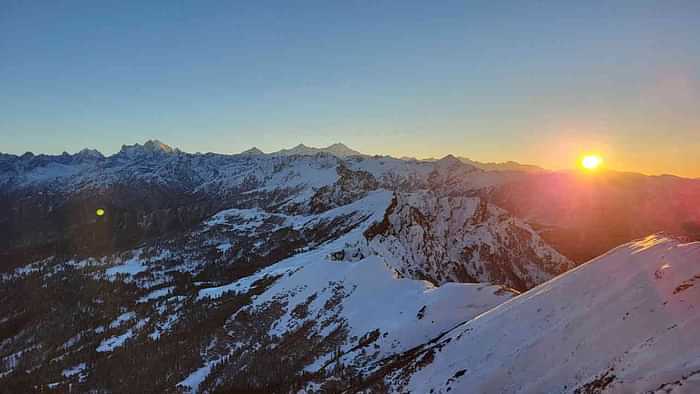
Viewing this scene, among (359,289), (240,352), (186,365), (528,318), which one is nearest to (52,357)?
(186,365)

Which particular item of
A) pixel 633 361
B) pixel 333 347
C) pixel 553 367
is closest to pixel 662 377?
pixel 633 361

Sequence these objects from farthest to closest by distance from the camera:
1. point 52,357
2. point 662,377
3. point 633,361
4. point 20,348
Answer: point 20,348
point 52,357
point 633,361
point 662,377

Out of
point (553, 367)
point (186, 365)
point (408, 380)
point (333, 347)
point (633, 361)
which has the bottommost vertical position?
point (186, 365)

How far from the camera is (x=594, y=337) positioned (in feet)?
122

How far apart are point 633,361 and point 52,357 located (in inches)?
8066

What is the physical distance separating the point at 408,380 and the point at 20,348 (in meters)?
212

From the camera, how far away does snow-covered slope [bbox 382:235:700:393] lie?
30.2 meters

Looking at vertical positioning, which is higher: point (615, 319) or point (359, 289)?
point (615, 319)

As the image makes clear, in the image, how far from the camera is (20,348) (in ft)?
635

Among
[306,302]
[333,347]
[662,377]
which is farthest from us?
[306,302]

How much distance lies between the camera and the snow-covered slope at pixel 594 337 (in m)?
30.2

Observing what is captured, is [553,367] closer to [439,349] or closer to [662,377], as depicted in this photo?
[662,377]

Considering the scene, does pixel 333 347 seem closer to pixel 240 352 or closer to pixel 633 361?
pixel 240 352

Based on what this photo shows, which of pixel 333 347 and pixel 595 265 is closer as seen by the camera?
pixel 595 265
